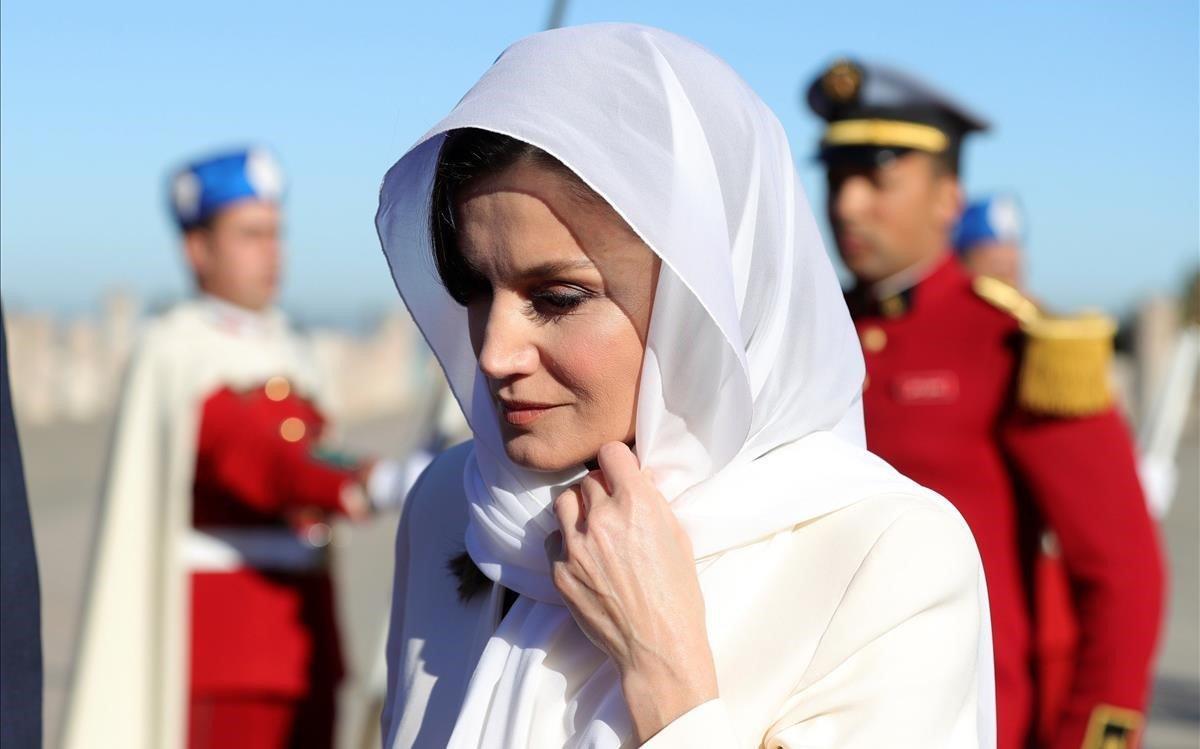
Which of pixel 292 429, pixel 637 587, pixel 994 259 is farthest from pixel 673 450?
pixel 994 259

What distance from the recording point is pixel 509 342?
6.13ft

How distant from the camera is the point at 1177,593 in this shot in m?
10.8

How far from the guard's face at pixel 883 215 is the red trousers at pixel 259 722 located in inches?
82.5

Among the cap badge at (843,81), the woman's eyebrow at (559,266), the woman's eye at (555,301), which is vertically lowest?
the woman's eye at (555,301)

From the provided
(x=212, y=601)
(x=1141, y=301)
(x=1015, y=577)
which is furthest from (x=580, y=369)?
(x=1141, y=301)

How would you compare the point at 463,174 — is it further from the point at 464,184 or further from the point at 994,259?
the point at 994,259

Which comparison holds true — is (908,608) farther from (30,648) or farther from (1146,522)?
(1146,522)

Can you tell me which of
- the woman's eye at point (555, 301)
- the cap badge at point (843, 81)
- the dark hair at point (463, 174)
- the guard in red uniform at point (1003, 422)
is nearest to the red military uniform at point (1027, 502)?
the guard in red uniform at point (1003, 422)

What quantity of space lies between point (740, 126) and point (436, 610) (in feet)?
2.42

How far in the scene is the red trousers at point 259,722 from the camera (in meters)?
4.80

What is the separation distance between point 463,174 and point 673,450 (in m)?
0.39

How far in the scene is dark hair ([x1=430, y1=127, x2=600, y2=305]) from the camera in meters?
1.84

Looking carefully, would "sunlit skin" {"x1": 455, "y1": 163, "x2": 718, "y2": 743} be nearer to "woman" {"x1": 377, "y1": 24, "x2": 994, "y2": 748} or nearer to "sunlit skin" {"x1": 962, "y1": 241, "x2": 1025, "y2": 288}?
"woman" {"x1": 377, "y1": 24, "x2": 994, "y2": 748}

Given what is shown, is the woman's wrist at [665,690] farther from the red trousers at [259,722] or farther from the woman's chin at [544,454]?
the red trousers at [259,722]
